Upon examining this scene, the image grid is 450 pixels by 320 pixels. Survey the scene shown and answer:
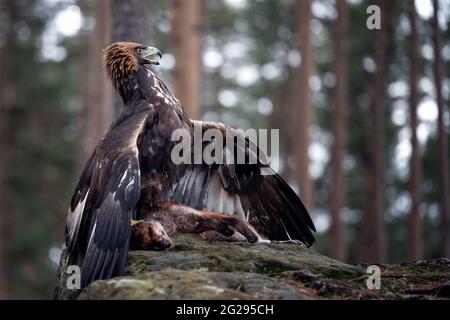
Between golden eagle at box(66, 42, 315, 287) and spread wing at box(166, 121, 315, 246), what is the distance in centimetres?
1

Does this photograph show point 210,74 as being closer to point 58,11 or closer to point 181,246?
point 58,11

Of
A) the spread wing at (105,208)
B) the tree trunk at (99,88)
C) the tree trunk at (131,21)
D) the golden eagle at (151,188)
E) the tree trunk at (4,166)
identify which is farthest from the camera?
the tree trunk at (4,166)

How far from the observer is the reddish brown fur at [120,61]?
9.00m

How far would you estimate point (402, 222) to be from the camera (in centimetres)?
2848

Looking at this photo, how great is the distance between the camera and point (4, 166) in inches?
1014

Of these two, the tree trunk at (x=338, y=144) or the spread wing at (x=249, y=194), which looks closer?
the spread wing at (x=249, y=194)

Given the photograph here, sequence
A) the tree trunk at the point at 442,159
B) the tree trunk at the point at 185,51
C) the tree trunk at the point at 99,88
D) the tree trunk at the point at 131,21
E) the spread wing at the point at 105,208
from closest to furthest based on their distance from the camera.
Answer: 1. the spread wing at the point at 105,208
2. the tree trunk at the point at 131,21
3. the tree trunk at the point at 185,51
4. the tree trunk at the point at 442,159
5. the tree trunk at the point at 99,88

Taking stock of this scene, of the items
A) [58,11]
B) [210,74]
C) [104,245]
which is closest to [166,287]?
[104,245]

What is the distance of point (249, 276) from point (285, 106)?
2589 centimetres

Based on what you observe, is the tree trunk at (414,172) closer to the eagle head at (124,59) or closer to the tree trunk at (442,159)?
the tree trunk at (442,159)

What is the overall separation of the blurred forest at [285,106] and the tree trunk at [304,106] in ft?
0.15

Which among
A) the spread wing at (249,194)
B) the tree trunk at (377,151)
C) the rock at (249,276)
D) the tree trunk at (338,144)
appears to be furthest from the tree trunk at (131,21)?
the tree trunk at (338,144)

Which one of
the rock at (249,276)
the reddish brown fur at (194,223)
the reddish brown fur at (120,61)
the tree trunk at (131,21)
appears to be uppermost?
the tree trunk at (131,21)
